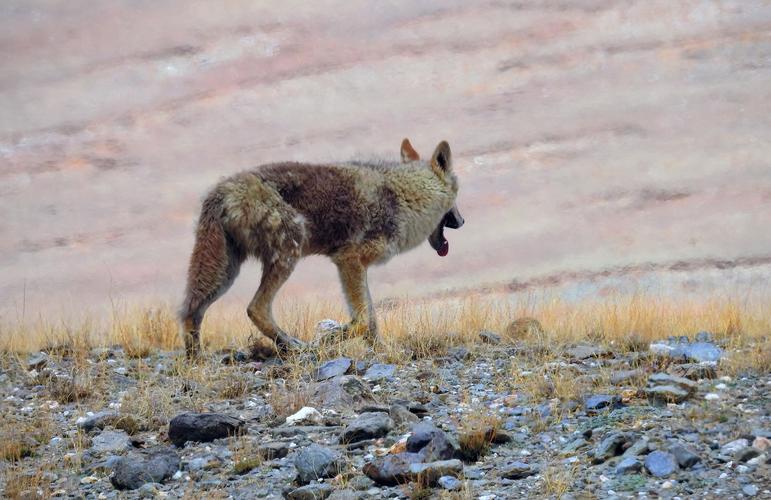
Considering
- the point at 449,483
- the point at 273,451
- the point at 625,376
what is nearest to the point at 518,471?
the point at 449,483

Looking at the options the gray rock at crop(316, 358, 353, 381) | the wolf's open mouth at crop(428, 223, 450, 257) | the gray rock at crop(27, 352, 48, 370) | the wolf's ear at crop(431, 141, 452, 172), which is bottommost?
the gray rock at crop(316, 358, 353, 381)

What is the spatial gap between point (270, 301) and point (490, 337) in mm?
2113

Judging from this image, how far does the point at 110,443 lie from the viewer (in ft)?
23.4

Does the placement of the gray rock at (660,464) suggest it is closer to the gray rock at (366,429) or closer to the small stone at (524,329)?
the gray rock at (366,429)

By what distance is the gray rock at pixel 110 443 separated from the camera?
7043mm

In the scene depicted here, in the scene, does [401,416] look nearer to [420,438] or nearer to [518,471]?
[420,438]

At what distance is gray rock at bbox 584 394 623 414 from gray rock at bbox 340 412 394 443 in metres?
1.35

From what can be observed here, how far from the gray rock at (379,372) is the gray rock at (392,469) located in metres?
2.54

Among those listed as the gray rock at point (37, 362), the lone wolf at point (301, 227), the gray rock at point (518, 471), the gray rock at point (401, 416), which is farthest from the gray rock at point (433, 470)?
the gray rock at point (37, 362)

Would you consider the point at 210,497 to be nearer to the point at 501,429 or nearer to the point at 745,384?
the point at 501,429

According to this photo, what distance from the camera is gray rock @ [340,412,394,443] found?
6.74m

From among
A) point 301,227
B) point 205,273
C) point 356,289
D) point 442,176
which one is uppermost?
point 442,176

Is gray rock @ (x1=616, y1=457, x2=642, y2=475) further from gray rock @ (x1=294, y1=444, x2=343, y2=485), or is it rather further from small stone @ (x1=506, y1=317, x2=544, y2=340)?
small stone @ (x1=506, y1=317, x2=544, y2=340)

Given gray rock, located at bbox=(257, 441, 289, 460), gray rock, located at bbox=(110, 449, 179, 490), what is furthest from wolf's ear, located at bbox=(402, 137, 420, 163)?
gray rock, located at bbox=(110, 449, 179, 490)
